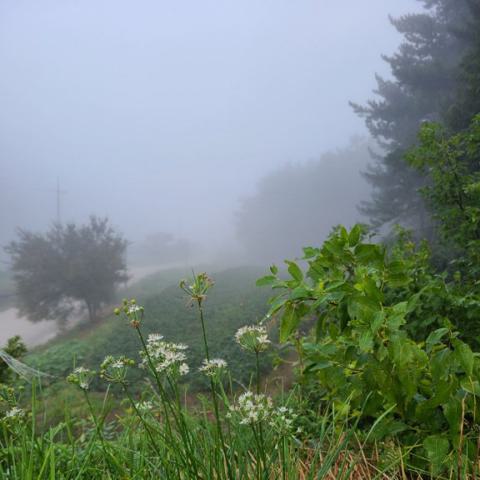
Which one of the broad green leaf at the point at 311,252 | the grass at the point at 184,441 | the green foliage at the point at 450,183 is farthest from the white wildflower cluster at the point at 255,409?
the green foliage at the point at 450,183

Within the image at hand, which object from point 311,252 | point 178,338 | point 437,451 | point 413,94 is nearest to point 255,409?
point 437,451

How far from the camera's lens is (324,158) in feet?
220

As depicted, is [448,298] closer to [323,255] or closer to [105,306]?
[323,255]

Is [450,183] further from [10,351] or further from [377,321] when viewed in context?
[10,351]

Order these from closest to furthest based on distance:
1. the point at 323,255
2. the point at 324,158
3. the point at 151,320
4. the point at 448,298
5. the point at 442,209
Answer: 1. the point at 323,255
2. the point at 448,298
3. the point at 442,209
4. the point at 151,320
5. the point at 324,158

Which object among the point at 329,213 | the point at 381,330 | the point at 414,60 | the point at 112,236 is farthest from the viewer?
the point at 329,213

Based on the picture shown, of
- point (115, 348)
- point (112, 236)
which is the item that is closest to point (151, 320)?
point (115, 348)

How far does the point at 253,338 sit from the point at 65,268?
873 inches

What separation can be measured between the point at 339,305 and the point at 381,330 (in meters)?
0.18

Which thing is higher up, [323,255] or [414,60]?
[414,60]

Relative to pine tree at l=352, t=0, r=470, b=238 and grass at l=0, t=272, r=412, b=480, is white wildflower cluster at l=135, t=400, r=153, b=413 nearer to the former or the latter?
grass at l=0, t=272, r=412, b=480

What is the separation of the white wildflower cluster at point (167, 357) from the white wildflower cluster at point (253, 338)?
189mm

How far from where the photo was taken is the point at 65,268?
20.8 metres

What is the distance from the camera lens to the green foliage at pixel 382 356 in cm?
118
